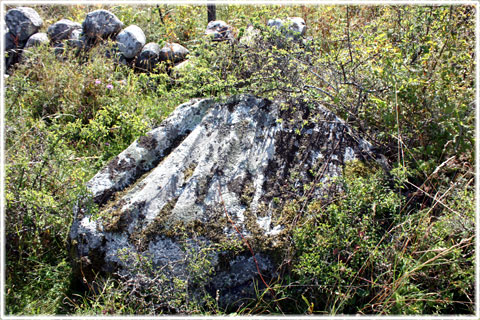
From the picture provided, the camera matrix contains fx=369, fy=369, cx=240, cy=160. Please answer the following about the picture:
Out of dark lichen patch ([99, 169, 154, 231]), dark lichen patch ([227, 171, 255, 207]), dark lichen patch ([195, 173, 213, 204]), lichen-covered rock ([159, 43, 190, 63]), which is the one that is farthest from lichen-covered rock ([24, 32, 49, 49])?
dark lichen patch ([227, 171, 255, 207])

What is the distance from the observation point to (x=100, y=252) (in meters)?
2.82

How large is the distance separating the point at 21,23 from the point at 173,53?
10.1ft

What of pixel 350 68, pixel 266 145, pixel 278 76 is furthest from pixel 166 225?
pixel 350 68

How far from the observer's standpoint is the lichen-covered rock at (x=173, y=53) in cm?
597

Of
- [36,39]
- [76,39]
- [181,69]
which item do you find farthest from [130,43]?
[181,69]

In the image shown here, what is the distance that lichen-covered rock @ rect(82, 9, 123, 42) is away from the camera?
6359 millimetres

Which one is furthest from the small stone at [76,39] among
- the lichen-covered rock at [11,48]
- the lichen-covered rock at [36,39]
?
the lichen-covered rock at [11,48]

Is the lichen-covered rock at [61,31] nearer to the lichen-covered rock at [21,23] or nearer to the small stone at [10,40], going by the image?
the lichen-covered rock at [21,23]

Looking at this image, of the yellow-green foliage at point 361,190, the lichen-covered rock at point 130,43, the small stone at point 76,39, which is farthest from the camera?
the small stone at point 76,39

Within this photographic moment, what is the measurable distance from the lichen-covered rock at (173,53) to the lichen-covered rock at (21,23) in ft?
8.87

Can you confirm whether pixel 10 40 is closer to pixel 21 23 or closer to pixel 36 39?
pixel 21 23

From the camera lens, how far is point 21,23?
6.71 m

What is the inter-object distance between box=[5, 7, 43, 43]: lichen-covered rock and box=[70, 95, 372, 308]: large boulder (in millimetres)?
5090

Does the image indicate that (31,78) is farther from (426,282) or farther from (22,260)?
(426,282)
